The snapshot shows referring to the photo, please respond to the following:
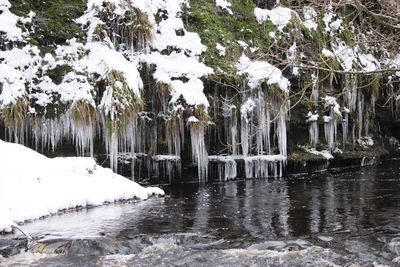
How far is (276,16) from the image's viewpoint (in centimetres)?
1695

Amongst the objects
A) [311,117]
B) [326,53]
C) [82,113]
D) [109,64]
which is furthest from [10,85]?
[326,53]

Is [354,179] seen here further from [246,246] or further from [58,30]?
[58,30]

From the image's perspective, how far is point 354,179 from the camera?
48.3 ft

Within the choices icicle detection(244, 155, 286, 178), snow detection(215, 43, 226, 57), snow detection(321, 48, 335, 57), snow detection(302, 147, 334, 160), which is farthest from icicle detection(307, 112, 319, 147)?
snow detection(215, 43, 226, 57)

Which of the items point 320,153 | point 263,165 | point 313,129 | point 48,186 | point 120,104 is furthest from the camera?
point 320,153

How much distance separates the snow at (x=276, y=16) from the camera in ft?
55.0

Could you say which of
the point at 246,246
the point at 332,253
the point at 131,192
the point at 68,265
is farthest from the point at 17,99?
the point at 332,253

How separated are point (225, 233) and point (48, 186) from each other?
12.3ft

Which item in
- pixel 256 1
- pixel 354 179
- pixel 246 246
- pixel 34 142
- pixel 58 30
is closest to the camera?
pixel 246 246

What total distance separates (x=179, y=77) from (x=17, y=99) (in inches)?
168

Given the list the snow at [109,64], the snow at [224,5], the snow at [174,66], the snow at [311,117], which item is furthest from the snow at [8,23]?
the snow at [311,117]

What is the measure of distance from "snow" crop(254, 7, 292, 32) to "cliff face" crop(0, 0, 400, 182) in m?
0.04

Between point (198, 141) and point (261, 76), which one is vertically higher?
point (261, 76)

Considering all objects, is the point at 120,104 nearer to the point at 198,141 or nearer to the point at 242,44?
the point at 198,141
